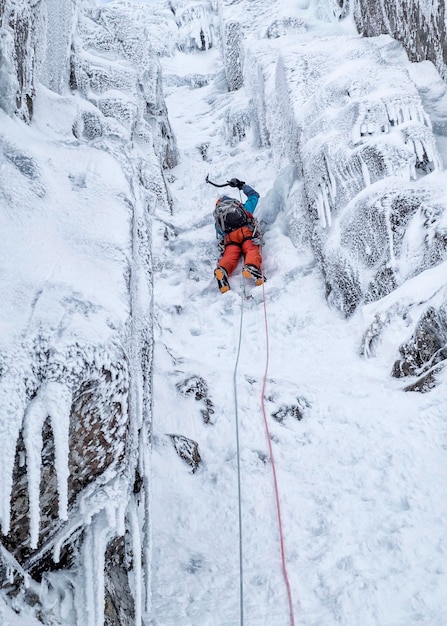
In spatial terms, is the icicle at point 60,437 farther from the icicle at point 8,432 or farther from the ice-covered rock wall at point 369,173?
the ice-covered rock wall at point 369,173

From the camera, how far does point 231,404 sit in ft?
13.0

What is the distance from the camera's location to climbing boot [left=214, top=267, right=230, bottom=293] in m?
6.60

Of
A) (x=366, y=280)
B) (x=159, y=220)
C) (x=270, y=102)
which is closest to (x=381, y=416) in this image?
(x=366, y=280)

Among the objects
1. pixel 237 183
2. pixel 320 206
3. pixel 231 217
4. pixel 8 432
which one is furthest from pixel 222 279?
pixel 8 432

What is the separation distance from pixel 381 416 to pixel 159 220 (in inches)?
242

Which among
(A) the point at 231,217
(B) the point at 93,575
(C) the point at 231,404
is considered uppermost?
(A) the point at 231,217

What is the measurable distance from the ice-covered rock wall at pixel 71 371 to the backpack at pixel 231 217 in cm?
387

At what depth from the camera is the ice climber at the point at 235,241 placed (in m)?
6.65

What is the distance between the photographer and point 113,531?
2061mm

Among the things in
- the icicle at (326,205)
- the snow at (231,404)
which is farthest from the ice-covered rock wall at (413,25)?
the icicle at (326,205)

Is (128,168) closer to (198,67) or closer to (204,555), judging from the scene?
(204,555)

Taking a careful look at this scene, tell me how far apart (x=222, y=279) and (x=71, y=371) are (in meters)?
4.78

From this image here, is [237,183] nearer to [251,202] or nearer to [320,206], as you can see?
[251,202]

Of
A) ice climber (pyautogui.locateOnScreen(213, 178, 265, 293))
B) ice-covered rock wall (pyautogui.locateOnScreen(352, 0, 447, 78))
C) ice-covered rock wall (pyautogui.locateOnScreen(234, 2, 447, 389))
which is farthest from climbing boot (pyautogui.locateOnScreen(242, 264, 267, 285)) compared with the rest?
ice-covered rock wall (pyautogui.locateOnScreen(352, 0, 447, 78))
